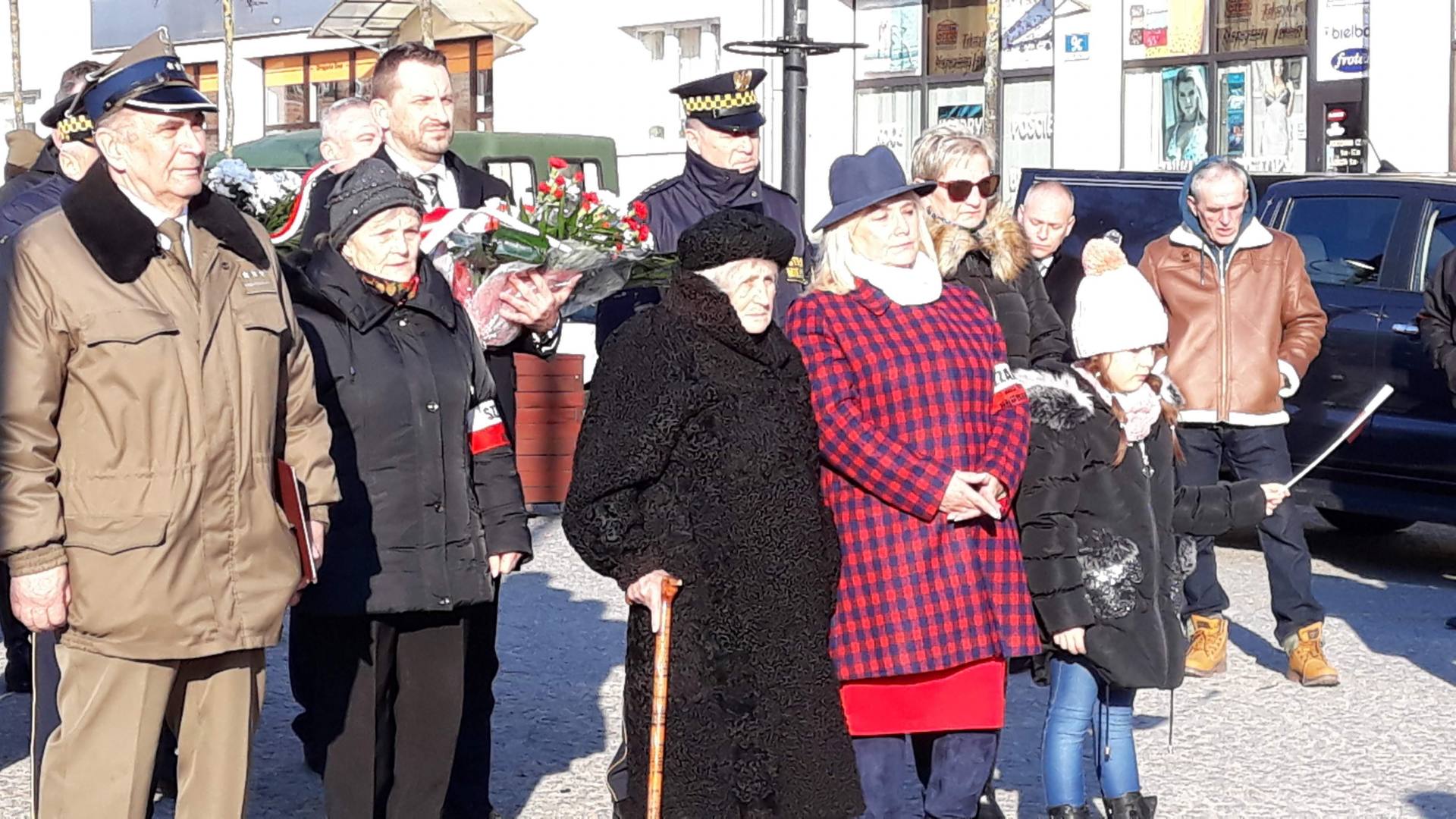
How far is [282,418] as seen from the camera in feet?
15.4

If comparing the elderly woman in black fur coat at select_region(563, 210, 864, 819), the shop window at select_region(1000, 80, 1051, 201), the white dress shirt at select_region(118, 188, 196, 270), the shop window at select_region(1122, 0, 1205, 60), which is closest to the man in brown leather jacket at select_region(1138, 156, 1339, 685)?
the elderly woman in black fur coat at select_region(563, 210, 864, 819)

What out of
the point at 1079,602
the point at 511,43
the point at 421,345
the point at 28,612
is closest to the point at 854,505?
the point at 1079,602

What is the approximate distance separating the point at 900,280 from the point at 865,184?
0.25 m

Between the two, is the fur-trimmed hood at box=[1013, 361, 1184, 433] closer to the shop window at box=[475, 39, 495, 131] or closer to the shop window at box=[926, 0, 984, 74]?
the shop window at box=[926, 0, 984, 74]

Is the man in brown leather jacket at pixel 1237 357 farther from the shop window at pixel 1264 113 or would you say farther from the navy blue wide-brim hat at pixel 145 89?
the shop window at pixel 1264 113

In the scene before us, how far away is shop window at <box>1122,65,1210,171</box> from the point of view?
2177cm

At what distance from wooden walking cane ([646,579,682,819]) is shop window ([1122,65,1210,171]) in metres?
17.9

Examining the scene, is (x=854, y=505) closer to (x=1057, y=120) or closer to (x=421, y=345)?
(x=421, y=345)

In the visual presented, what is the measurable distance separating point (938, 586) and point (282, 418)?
1580 mm

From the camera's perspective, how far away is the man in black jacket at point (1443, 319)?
8.41 meters

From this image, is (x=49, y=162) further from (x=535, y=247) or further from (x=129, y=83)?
(x=129, y=83)

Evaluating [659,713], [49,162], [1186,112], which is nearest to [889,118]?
[1186,112]

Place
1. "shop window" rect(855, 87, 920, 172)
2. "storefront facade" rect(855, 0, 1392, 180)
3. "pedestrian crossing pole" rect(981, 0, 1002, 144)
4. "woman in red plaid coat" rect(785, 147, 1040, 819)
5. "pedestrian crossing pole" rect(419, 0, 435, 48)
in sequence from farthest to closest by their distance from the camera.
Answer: "pedestrian crossing pole" rect(419, 0, 435, 48), "shop window" rect(855, 87, 920, 172), "pedestrian crossing pole" rect(981, 0, 1002, 144), "storefront facade" rect(855, 0, 1392, 180), "woman in red plaid coat" rect(785, 147, 1040, 819)

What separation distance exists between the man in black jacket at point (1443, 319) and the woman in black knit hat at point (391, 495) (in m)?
4.67
